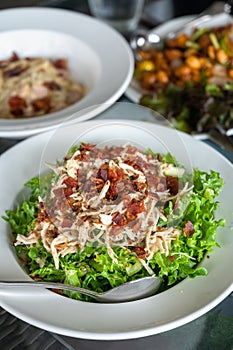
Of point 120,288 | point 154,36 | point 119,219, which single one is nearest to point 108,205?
point 119,219

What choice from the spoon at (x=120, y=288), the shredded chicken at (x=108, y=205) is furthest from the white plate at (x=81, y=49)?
the spoon at (x=120, y=288)

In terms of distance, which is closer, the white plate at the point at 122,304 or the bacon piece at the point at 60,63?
the white plate at the point at 122,304

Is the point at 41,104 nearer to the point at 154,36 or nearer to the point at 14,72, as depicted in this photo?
the point at 14,72

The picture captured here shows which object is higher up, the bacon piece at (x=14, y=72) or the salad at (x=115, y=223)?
the salad at (x=115, y=223)

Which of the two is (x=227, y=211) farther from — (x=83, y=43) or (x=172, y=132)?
(x=83, y=43)

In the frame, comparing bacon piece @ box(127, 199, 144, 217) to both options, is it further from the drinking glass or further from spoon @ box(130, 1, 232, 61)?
the drinking glass

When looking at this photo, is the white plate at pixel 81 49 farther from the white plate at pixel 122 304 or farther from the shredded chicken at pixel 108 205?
the shredded chicken at pixel 108 205

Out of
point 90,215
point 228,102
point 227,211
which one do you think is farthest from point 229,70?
point 90,215

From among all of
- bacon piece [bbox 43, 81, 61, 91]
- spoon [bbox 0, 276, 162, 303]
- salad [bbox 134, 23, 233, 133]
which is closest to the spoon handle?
spoon [bbox 0, 276, 162, 303]
